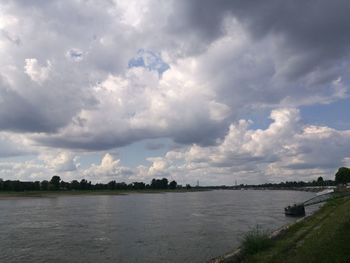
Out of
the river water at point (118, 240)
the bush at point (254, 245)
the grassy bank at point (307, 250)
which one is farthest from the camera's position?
the river water at point (118, 240)

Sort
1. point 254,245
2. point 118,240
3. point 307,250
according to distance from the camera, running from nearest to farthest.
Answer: point 307,250, point 254,245, point 118,240

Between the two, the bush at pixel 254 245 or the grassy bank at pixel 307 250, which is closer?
the grassy bank at pixel 307 250

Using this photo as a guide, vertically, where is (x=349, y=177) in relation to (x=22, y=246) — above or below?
above

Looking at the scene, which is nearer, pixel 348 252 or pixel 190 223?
pixel 348 252

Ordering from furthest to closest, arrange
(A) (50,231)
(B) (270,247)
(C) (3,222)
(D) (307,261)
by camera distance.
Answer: (C) (3,222)
(A) (50,231)
(B) (270,247)
(D) (307,261)

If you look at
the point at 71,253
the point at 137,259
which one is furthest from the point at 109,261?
the point at 71,253

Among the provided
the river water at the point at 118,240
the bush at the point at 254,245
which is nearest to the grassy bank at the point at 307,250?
the bush at the point at 254,245

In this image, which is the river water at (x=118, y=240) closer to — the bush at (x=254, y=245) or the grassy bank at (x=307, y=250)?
the bush at (x=254, y=245)

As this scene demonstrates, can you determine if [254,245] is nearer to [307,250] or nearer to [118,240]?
[307,250]

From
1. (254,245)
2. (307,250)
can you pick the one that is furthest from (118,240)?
(307,250)

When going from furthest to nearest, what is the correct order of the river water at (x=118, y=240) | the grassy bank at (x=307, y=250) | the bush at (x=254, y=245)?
1. the river water at (x=118, y=240)
2. the bush at (x=254, y=245)
3. the grassy bank at (x=307, y=250)

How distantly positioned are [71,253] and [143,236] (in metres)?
11.0

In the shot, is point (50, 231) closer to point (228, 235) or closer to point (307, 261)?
point (228, 235)

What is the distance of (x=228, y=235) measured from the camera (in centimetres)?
4606
